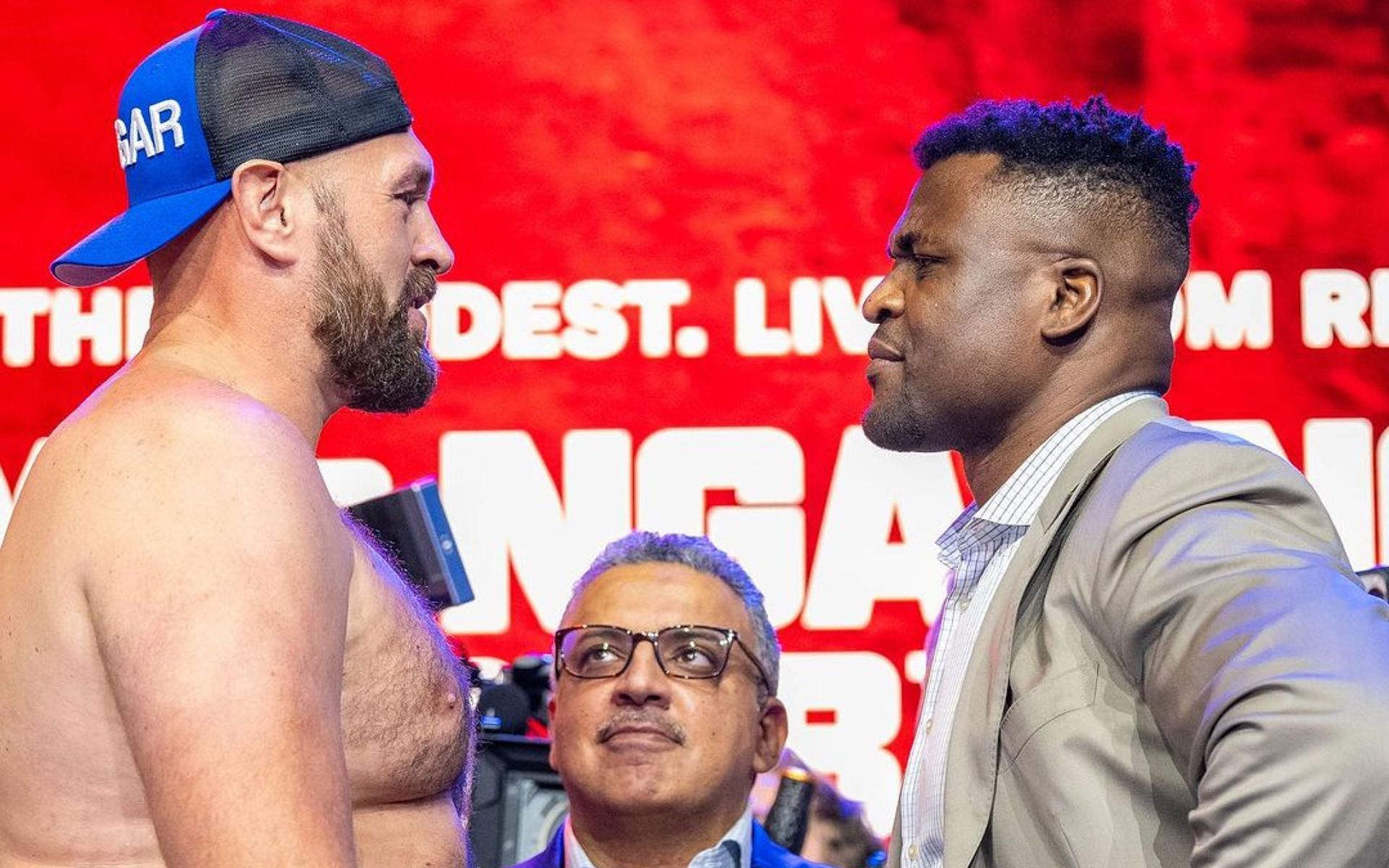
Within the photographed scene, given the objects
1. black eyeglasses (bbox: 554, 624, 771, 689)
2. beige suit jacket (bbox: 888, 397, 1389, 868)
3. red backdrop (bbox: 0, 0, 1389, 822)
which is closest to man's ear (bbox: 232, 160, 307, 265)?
beige suit jacket (bbox: 888, 397, 1389, 868)

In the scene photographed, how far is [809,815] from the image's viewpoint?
10.2ft

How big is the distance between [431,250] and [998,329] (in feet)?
2.05

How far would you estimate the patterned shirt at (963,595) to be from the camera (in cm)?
164

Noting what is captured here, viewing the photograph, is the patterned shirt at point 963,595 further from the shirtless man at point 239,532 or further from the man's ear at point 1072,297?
the shirtless man at point 239,532

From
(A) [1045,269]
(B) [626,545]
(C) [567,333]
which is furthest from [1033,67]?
(A) [1045,269]

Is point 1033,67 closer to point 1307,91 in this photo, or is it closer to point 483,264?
point 1307,91

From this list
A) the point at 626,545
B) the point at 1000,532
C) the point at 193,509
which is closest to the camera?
the point at 193,509

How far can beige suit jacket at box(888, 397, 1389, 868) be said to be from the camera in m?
1.28

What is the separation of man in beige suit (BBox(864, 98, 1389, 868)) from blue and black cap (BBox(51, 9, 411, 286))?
0.64 meters

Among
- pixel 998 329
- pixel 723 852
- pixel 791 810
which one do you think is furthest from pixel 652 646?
pixel 998 329

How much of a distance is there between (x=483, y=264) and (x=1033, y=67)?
1371mm

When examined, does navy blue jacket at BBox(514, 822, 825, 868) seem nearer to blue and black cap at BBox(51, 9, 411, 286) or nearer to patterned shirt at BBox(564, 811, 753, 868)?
patterned shirt at BBox(564, 811, 753, 868)

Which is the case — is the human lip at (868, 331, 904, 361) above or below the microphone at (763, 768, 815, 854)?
above

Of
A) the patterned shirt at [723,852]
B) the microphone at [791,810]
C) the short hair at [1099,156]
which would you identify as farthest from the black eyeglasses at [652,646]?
the short hair at [1099,156]
